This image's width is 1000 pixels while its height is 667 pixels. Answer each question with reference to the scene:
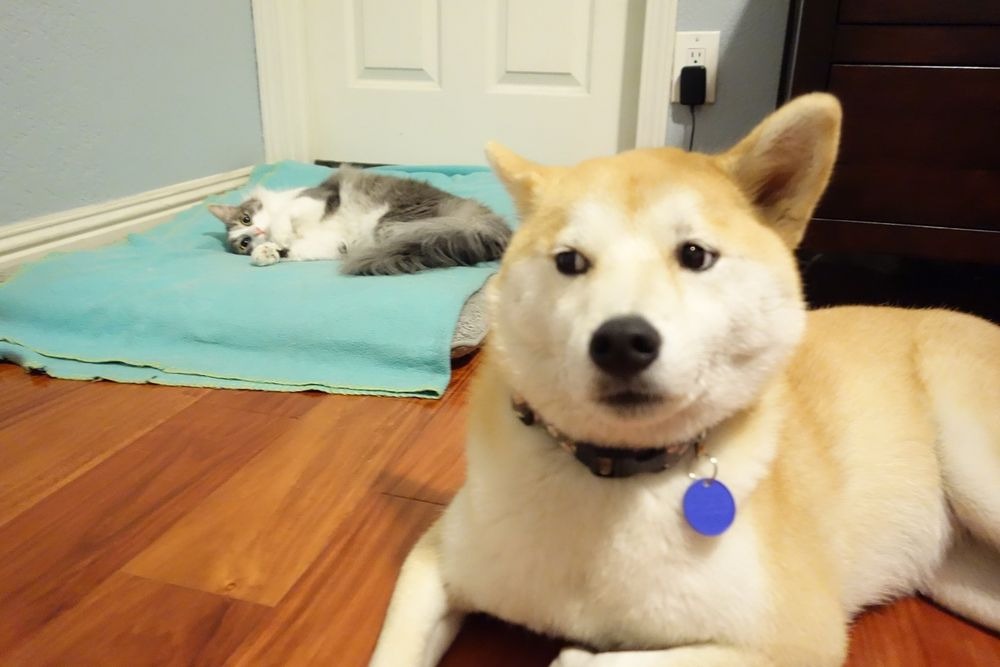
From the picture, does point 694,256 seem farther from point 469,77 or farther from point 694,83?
point 469,77

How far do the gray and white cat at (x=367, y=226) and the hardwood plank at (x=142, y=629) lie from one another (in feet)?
3.84

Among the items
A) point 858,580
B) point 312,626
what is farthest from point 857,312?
point 312,626

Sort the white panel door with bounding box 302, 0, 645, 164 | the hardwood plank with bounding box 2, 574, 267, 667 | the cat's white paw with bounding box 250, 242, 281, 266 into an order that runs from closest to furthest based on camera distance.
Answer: the hardwood plank with bounding box 2, 574, 267, 667
the cat's white paw with bounding box 250, 242, 281, 266
the white panel door with bounding box 302, 0, 645, 164

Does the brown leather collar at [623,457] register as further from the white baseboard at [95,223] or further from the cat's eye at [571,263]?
the white baseboard at [95,223]

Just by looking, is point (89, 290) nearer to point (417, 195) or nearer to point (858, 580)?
point (417, 195)

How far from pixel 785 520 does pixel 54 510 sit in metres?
1.07

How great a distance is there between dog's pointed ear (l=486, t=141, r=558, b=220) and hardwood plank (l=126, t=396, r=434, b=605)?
58cm

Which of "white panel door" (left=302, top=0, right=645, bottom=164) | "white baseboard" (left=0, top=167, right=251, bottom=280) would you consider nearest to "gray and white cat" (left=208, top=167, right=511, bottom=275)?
"white baseboard" (left=0, top=167, right=251, bottom=280)

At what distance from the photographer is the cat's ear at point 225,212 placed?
2.44 meters

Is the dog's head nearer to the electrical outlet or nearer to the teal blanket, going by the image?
the teal blanket

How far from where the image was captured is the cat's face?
7.77ft

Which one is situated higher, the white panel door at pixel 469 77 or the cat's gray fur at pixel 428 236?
the white panel door at pixel 469 77

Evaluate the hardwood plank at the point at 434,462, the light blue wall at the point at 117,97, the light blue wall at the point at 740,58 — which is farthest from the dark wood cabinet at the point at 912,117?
the light blue wall at the point at 117,97

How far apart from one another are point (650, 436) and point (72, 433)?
45.3 inches
